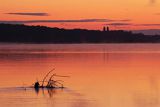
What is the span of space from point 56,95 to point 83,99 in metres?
1.70

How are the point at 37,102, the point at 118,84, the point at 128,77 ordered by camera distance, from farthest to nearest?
the point at 128,77 < the point at 118,84 < the point at 37,102

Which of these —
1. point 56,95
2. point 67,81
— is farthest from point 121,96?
point 67,81

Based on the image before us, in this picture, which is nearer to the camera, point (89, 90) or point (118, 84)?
point (89, 90)

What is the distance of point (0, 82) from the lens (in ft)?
82.1

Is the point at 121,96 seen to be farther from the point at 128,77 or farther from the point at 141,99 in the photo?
the point at 128,77

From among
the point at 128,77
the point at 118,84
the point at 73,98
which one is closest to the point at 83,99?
the point at 73,98

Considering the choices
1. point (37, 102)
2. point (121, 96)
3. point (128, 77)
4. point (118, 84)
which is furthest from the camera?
point (128, 77)

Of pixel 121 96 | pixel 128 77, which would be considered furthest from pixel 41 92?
pixel 128 77

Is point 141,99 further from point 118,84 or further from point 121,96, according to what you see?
point 118,84

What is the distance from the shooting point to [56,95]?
2030 cm

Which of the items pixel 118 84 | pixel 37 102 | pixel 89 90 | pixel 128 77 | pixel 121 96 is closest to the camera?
pixel 37 102

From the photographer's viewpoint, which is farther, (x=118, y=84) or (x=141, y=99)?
(x=118, y=84)

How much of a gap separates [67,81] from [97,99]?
678cm

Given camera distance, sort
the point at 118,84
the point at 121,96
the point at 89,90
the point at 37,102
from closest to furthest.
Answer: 1. the point at 37,102
2. the point at 121,96
3. the point at 89,90
4. the point at 118,84
